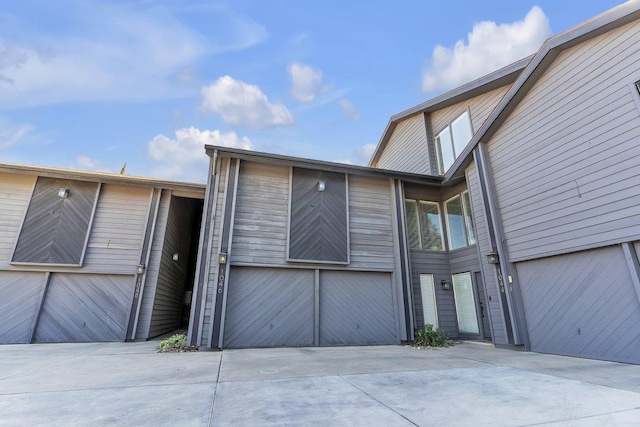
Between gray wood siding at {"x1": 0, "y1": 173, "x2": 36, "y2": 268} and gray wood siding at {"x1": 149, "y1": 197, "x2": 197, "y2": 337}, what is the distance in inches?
136

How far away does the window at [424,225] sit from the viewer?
29.6 feet

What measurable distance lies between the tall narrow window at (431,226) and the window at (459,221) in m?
0.28

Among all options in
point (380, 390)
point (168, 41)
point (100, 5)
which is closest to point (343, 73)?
point (168, 41)

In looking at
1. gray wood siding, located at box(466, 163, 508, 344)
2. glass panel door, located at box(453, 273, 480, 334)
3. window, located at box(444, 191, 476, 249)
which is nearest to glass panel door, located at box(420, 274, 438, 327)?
glass panel door, located at box(453, 273, 480, 334)

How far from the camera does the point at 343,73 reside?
15.0 m

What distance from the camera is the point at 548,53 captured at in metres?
5.74

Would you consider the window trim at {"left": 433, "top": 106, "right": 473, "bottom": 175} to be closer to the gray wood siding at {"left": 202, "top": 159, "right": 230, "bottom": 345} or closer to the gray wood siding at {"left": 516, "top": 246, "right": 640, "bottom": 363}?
the gray wood siding at {"left": 516, "top": 246, "right": 640, "bottom": 363}

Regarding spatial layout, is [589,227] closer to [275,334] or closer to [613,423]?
[613,423]

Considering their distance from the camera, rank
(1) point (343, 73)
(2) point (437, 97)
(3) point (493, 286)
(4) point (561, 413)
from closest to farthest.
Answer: (4) point (561, 413) < (3) point (493, 286) < (2) point (437, 97) < (1) point (343, 73)

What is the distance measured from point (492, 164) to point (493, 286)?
9.69 ft

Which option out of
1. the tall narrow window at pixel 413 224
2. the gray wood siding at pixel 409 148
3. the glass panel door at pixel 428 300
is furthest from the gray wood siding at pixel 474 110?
the glass panel door at pixel 428 300

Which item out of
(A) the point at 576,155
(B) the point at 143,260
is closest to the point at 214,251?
(B) the point at 143,260

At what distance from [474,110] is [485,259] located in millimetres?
4659

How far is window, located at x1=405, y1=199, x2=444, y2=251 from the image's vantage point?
9031 mm
